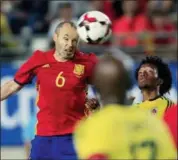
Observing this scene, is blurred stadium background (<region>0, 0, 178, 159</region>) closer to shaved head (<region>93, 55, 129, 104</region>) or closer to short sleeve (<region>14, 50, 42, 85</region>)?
short sleeve (<region>14, 50, 42, 85</region>)

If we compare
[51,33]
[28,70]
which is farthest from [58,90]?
[51,33]

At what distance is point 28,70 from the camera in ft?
26.8

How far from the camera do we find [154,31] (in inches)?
601

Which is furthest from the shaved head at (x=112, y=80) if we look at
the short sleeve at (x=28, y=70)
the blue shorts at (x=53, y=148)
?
the short sleeve at (x=28, y=70)

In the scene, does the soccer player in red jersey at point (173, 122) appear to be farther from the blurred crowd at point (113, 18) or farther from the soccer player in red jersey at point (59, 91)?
the blurred crowd at point (113, 18)

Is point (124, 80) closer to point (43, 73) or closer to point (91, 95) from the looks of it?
point (43, 73)

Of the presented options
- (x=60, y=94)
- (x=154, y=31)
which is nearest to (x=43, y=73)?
(x=60, y=94)

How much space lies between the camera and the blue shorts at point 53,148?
7.89 m

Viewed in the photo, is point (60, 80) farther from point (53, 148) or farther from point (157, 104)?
point (157, 104)

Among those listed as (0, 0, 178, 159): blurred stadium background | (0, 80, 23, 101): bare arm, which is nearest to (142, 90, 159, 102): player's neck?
(0, 80, 23, 101): bare arm

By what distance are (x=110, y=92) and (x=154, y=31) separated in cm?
1101

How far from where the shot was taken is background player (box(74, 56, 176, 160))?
4238 mm

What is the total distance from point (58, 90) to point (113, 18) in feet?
25.7

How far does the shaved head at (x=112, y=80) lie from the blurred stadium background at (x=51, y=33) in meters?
9.25
